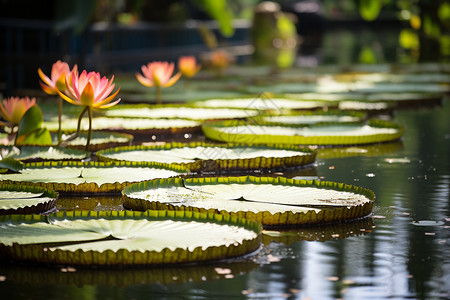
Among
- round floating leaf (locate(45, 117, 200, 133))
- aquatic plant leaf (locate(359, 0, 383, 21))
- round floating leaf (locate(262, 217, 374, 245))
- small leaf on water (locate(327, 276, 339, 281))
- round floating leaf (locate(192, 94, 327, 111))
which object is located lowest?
small leaf on water (locate(327, 276, 339, 281))

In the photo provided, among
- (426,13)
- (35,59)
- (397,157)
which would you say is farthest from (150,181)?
(426,13)

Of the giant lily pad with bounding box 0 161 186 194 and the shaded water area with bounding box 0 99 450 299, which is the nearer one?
the shaded water area with bounding box 0 99 450 299

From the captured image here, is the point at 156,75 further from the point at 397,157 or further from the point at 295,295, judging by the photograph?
the point at 295,295

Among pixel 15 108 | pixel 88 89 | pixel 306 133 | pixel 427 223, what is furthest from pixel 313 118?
pixel 427 223

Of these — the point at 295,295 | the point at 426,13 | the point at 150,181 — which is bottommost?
the point at 295,295

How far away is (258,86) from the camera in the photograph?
8.15 metres

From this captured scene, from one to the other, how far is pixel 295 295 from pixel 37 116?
2.16 m

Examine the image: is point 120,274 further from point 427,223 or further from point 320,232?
point 427,223

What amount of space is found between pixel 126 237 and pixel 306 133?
7.93 feet

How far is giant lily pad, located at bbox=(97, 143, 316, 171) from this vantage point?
11.6ft

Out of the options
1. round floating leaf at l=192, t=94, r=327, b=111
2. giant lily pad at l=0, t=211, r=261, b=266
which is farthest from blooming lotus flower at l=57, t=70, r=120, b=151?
round floating leaf at l=192, t=94, r=327, b=111

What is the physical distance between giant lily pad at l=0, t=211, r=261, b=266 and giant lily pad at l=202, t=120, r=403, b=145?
1.97m

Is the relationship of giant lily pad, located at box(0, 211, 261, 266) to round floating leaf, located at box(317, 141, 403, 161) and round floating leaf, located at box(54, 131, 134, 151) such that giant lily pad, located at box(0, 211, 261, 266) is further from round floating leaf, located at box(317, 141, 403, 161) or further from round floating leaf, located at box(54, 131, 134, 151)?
round floating leaf, located at box(317, 141, 403, 161)

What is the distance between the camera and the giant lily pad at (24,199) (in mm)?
2564
